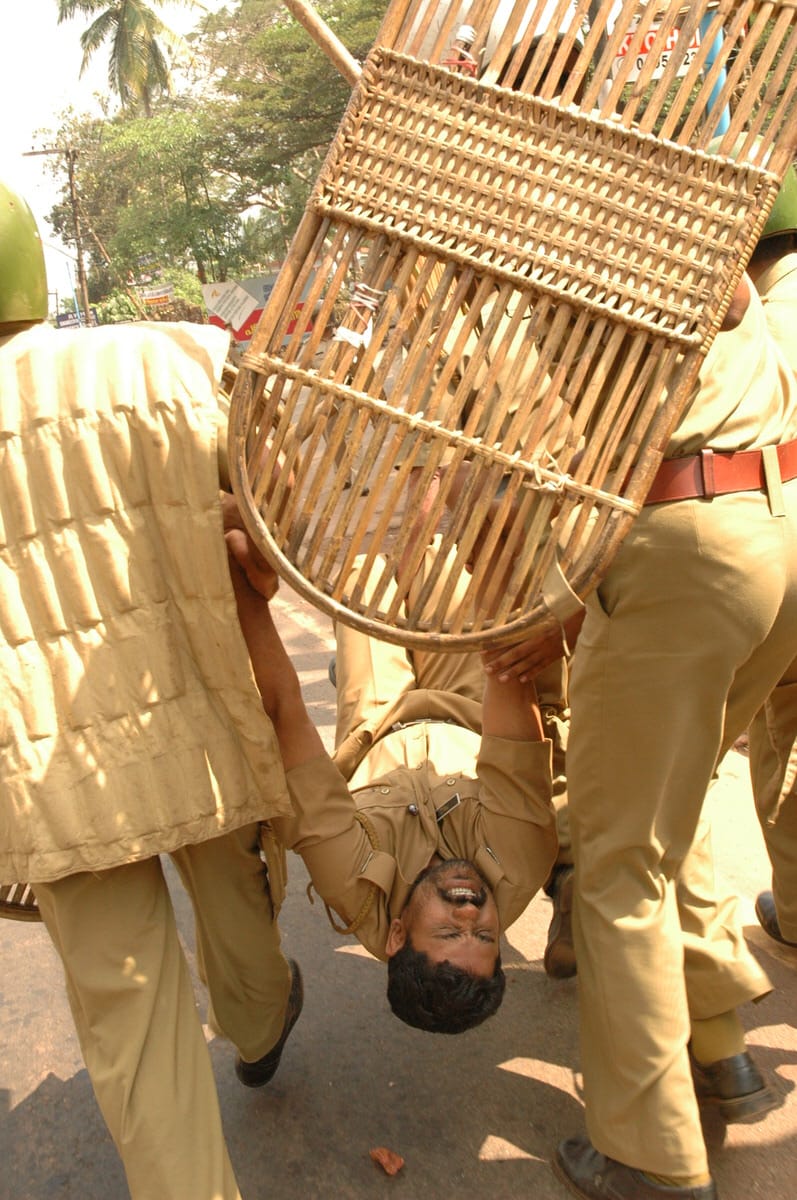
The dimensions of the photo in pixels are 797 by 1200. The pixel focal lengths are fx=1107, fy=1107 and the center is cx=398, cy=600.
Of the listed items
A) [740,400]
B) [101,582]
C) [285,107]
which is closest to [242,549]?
[101,582]

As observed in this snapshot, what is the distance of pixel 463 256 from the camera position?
1732 mm

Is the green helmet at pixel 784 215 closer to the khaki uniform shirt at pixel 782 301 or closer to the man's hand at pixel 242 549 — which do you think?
the khaki uniform shirt at pixel 782 301

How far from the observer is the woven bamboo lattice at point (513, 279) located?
5.59 ft

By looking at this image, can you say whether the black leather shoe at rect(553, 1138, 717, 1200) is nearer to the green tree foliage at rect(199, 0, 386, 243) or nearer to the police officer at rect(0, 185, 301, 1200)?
the police officer at rect(0, 185, 301, 1200)

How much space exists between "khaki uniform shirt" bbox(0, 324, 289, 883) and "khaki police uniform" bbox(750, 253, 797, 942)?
119cm

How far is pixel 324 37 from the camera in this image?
1898mm

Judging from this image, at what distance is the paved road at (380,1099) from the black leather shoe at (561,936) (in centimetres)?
9

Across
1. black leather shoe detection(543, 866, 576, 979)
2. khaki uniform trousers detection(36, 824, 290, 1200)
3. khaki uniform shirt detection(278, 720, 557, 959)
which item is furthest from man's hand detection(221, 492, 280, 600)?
black leather shoe detection(543, 866, 576, 979)

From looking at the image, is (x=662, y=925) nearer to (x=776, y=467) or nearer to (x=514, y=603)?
(x=514, y=603)

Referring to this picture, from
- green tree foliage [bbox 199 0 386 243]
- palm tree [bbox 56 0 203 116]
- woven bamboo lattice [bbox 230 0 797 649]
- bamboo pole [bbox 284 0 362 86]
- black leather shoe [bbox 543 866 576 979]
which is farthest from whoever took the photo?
palm tree [bbox 56 0 203 116]

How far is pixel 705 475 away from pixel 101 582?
106 cm

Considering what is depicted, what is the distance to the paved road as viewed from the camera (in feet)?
7.59

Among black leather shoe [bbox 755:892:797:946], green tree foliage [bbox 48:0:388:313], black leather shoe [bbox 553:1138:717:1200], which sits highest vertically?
green tree foliage [bbox 48:0:388:313]

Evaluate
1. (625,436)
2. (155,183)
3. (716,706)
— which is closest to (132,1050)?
(716,706)
